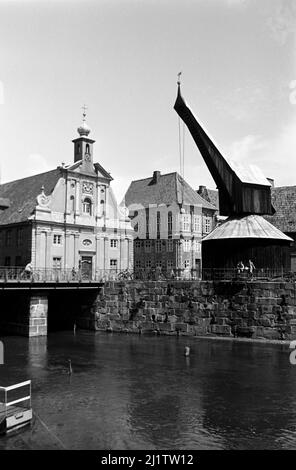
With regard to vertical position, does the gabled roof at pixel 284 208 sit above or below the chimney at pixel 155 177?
below

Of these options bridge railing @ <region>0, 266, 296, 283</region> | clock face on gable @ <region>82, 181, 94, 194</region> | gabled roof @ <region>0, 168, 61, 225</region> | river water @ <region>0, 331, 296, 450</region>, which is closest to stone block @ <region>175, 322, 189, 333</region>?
river water @ <region>0, 331, 296, 450</region>

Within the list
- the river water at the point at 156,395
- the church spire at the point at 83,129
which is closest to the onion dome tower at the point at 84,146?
the church spire at the point at 83,129

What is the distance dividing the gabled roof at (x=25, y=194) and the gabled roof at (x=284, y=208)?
27001mm

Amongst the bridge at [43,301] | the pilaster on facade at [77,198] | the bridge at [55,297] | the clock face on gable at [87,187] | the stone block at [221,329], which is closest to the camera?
the stone block at [221,329]

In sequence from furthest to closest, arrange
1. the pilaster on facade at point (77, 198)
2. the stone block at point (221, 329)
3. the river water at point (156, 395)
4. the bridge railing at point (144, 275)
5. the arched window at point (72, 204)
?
the pilaster on facade at point (77, 198), the arched window at point (72, 204), the bridge railing at point (144, 275), the stone block at point (221, 329), the river water at point (156, 395)

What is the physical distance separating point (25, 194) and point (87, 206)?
25.6 feet

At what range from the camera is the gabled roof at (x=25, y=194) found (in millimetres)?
51469

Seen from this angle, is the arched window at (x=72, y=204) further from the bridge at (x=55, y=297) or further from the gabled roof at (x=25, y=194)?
the bridge at (x=55, y=297)

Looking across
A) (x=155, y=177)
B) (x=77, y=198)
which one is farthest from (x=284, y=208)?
(x=77, y=198)

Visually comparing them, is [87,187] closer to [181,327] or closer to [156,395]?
[181,327]

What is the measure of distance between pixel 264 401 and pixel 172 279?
22416mm

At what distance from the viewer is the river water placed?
53.8 ft

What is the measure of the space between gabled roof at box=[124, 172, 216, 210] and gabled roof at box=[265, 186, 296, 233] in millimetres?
12509
